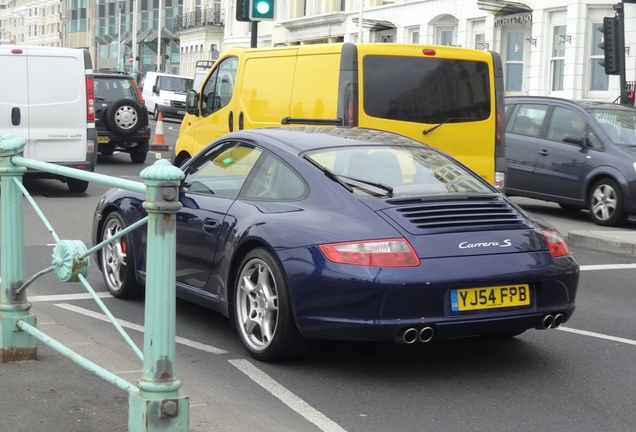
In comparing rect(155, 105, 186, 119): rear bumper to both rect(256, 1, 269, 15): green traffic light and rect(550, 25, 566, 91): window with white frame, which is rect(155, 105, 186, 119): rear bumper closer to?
rect(550, 25, 566, 91): window with white frame

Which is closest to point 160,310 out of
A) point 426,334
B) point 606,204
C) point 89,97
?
point 426,334

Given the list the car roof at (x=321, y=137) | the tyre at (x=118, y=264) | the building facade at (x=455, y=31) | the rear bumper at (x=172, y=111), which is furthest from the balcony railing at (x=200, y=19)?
the car roof at (x=321, y=137)

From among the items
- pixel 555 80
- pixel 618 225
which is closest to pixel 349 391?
pixel 618 225

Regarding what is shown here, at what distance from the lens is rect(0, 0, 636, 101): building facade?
33969 millimetres

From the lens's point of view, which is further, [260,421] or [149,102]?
[149,102]

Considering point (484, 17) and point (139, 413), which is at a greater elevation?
point (484, 17)

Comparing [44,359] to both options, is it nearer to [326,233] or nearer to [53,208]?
[326,233]

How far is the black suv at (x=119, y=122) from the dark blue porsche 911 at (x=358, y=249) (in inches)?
634

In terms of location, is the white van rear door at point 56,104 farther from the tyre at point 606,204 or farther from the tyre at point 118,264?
the tyre at point 118,264

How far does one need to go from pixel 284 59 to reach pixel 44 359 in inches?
277

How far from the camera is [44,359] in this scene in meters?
6.56

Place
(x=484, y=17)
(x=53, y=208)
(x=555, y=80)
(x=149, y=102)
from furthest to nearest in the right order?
1. (x=149, y=102)
2. (x=484, y=17)
3. (x=555, y=80)
4. (x=53, y=208)

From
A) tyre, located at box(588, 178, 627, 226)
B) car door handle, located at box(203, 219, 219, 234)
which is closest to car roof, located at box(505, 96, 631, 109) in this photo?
tyre, located at box(588, 178, 627, 226)

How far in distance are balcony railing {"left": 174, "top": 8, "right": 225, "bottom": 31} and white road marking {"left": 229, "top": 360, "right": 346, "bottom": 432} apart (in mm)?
72784
